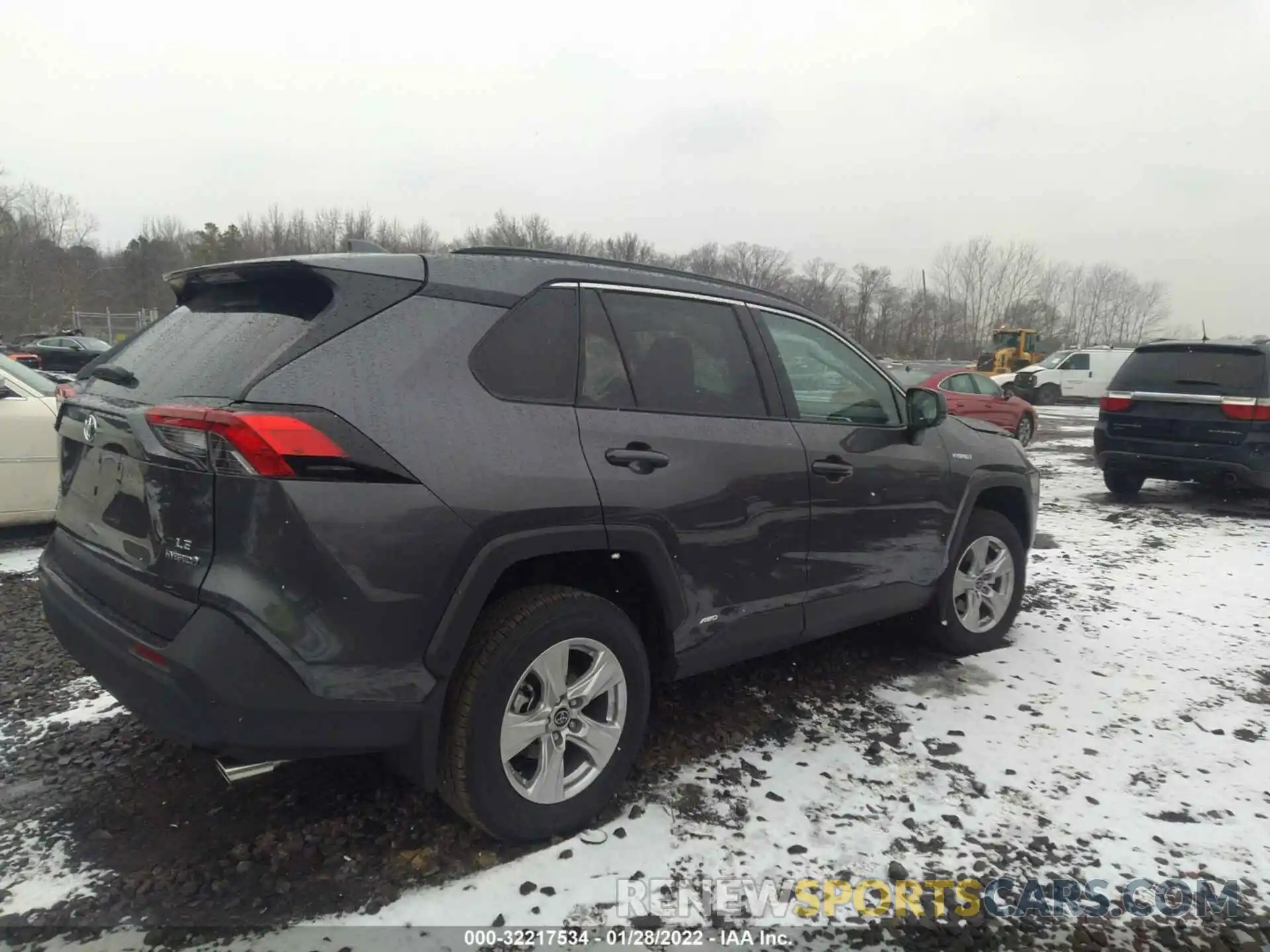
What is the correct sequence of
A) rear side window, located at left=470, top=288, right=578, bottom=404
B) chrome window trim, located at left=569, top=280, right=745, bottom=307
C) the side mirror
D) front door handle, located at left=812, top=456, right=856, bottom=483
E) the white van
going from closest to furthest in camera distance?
1. rear side window, located at left=470, top=288, right=578, bottom=404
2. chrome window trim, located at left=569, top=280, right=745, bottom=307
3. front door handle, located at left=812, top=456, right=856, bottom=483
4. the side mirror
5. the white van

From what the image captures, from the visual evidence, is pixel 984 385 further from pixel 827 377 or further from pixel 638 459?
pixel 638 459

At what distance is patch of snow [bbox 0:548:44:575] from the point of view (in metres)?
5.37

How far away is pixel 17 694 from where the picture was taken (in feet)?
11.7

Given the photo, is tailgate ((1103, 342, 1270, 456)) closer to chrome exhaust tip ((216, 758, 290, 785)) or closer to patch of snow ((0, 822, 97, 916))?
chrome exhaust tip ((216, 758, 290, 785))

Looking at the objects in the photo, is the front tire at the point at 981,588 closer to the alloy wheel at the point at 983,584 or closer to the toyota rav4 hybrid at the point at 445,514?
the alloy wheel at the point at 983,584

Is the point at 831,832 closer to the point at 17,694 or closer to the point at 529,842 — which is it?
the point at 529,842

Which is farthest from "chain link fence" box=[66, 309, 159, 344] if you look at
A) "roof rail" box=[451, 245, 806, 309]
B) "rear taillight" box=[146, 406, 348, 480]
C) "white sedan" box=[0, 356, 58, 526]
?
"rear taillight" box=[146, 406, 348, 480]

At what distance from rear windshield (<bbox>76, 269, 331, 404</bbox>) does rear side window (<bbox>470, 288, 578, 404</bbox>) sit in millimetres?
502

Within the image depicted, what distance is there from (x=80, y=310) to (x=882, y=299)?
2412 inches

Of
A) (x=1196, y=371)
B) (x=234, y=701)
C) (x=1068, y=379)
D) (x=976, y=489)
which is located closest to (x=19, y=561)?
(x=234, y=701)

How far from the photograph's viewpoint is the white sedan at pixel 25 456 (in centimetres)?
580

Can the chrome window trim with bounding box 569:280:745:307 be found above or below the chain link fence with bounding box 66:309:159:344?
below

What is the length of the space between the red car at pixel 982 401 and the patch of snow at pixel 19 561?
12.2 metres

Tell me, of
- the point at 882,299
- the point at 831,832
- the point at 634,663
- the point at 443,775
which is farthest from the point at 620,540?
the point at 882,299
